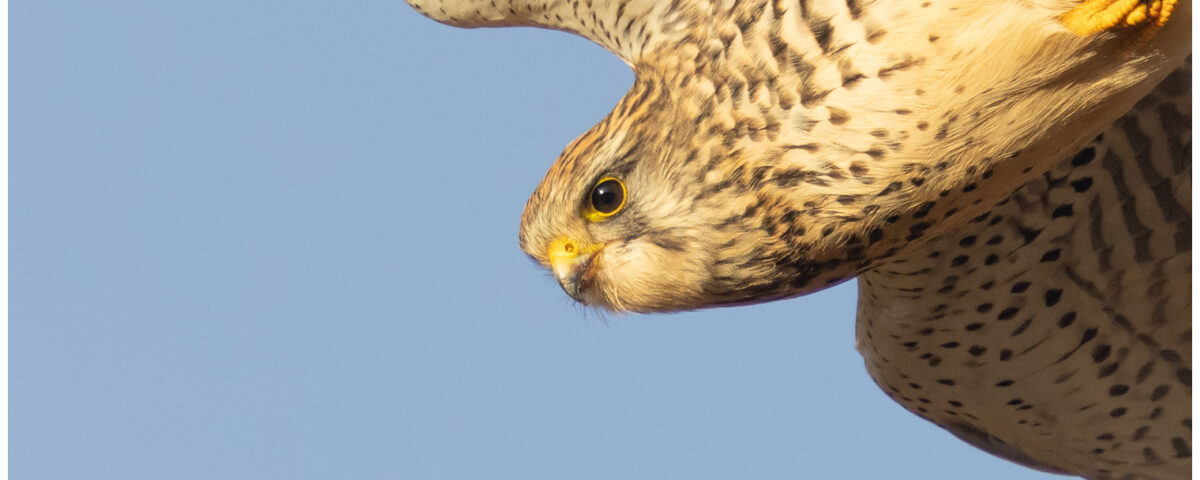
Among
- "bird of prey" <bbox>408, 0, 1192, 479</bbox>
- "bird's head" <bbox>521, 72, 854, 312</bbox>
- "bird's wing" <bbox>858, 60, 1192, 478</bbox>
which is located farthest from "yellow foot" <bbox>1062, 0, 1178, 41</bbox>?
"bird's wing" <bbox>858, 60, 1192, 478</bbox>

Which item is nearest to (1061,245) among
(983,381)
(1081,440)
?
(983,381)

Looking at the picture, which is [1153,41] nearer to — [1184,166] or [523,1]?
[1184,166]

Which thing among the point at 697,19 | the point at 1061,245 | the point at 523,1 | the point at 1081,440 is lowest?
the point at 1081,440

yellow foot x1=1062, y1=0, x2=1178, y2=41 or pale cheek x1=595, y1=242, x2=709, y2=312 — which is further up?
yellow foot x1=1062, y1=0, x2=1178, y2=41

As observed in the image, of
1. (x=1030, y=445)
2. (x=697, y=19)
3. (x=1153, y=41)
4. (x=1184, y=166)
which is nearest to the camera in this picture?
(x=1153, y=41)

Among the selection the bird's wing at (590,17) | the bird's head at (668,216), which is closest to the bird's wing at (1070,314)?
the bird's head at (668,216)

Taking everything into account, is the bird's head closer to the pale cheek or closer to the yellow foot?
the pale cheek
